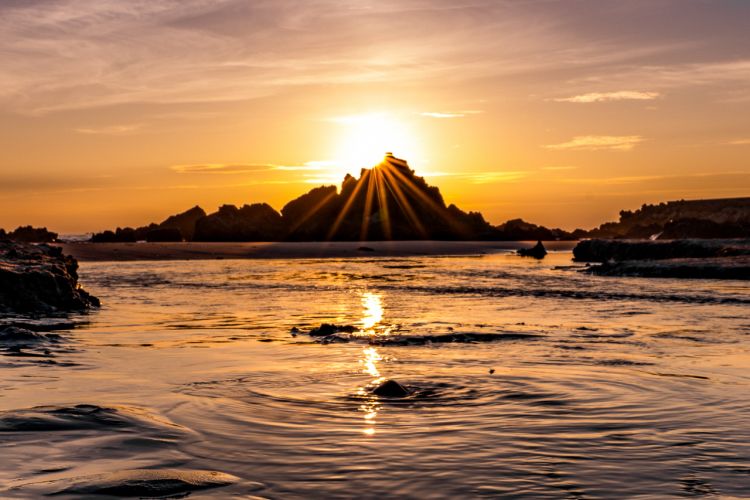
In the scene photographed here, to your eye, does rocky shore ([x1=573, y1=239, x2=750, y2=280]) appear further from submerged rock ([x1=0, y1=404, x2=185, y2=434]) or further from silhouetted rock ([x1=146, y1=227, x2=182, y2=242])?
A: silhouetted rock ([x1=146, y1=227, x2=182, y2=242])

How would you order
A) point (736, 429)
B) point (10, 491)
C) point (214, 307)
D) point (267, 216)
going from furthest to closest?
1. point (267, 216)
2. point (214, 307)
3. point (736, 429)
4. point (10, 491)

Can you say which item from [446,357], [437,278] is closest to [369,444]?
[446,357]

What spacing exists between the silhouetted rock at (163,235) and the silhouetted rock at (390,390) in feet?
317

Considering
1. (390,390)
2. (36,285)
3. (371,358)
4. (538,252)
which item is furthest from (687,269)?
(538,252)

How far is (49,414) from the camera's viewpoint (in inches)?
345

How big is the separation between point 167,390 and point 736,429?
718cm

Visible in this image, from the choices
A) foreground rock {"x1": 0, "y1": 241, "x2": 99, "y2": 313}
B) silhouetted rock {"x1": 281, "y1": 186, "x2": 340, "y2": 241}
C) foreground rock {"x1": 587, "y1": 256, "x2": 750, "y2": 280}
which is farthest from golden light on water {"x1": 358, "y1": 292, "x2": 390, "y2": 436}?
silhouetted rock {"x1": 281, "y1": 186, "x2": 340, "y2": 241}

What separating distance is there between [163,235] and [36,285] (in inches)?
3323

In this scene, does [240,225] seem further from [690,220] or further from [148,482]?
[148,482]

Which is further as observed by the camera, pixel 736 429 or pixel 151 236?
pixel 151 236

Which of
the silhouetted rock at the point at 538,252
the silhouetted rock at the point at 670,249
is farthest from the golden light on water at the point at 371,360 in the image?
the silhouetted rock at the point at 538,252

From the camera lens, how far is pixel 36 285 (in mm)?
22062

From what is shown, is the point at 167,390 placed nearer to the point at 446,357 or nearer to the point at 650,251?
the point at 446,357

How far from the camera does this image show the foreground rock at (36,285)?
21.2m
